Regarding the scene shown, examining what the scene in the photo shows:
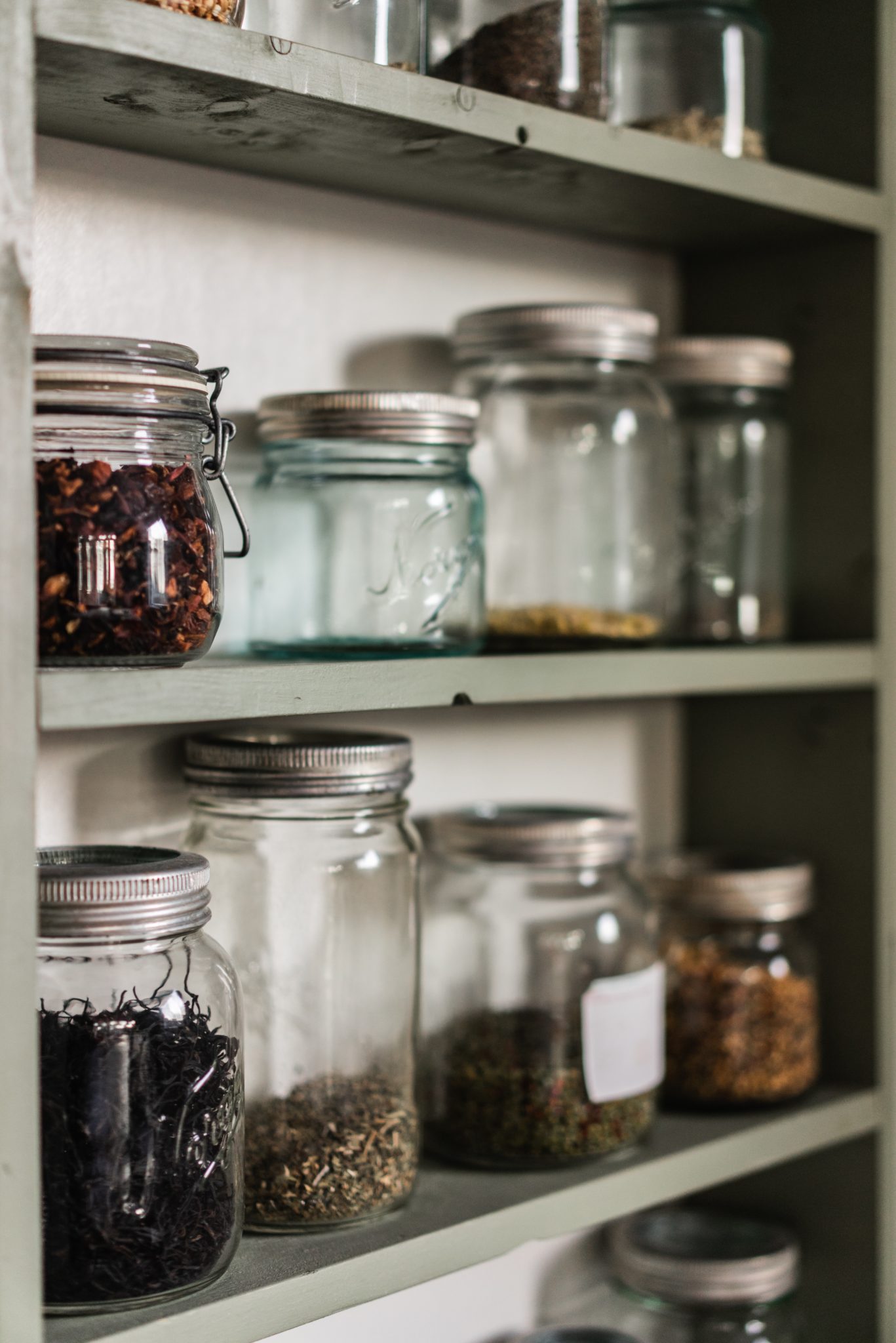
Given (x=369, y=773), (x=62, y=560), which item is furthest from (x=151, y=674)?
(x=369, y=773)

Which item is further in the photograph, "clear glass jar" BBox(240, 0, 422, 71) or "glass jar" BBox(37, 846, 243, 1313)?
"clear glass jar" BBox(240, 0, 422, 71)

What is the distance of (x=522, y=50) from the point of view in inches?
44.0

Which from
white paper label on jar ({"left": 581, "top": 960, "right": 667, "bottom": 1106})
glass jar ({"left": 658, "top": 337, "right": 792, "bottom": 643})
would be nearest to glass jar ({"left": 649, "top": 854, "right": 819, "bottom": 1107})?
white paper label on jar ({"left": 581, "top": 960, "right": 667, "bottom": 1106})

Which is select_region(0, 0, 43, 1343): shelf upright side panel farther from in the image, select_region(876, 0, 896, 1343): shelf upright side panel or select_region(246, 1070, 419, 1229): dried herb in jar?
select_region(876, 0, 896, 1343): shelf upright side panel

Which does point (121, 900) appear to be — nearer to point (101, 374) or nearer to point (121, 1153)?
point (121, 1153)

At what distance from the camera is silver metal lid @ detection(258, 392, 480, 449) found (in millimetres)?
1080

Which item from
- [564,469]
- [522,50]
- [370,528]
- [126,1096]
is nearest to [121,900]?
[126,1096]

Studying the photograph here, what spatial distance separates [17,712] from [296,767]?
0.26 meters

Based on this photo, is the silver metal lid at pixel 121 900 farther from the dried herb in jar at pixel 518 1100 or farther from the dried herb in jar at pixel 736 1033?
the dried herb in jar at pixel 736 1033

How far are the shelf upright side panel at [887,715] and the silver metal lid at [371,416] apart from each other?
0.45 meters

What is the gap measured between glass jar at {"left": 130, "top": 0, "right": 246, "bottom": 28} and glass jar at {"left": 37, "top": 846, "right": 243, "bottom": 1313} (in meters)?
0.50

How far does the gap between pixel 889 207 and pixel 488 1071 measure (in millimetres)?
804

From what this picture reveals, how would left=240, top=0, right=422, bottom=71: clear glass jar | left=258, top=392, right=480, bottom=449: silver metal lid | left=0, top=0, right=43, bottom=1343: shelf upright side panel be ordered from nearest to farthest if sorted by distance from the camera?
left=0, top=0, right=43, bottom=1343: shelf upright side panel, left=240, top=0, right=422, bottom=71: clear glass jar, left=258, top=392, right=480, bottom=449: silver metal lid

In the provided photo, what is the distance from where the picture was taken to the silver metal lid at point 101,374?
882mm
